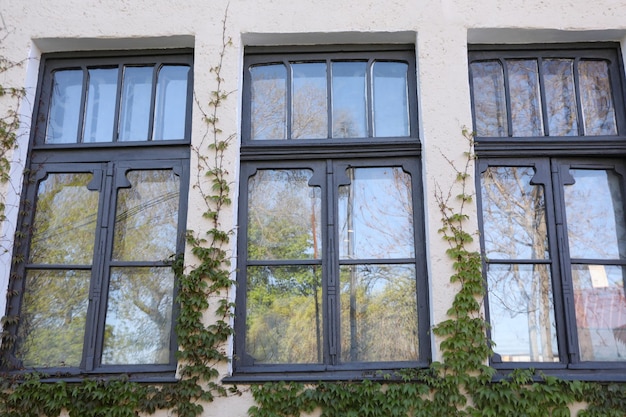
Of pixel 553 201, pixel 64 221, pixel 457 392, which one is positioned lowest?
pixel 457 392

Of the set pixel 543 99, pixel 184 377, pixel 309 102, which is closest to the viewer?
pixel 184 377

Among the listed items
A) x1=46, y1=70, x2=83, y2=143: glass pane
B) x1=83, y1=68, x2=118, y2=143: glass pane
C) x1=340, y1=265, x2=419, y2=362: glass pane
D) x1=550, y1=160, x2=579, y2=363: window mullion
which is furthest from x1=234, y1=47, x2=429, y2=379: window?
x1=46, y1=70, x2=83, y2=143: glass pane

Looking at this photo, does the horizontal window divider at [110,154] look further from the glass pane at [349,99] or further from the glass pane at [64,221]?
the glass pane at [349,99]

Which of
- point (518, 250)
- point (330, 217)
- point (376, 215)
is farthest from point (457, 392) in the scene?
point (330, 217)

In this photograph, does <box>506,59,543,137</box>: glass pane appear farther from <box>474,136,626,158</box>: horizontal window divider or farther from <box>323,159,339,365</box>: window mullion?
<box>323,159,339,365</box>: window mullion

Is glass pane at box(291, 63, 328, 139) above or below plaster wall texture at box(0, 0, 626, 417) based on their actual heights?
below

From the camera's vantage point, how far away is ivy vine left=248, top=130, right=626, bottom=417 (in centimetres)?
383

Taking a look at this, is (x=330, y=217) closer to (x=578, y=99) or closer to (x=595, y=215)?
(x=595, y=215)

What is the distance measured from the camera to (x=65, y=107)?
477cm

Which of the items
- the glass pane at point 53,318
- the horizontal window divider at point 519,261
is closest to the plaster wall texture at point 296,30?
the glass pane at point 53,318

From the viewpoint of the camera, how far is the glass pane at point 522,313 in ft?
13.6

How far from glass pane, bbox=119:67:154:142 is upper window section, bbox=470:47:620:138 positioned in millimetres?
2502

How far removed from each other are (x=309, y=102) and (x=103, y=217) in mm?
1746

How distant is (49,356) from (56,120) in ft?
5.87
